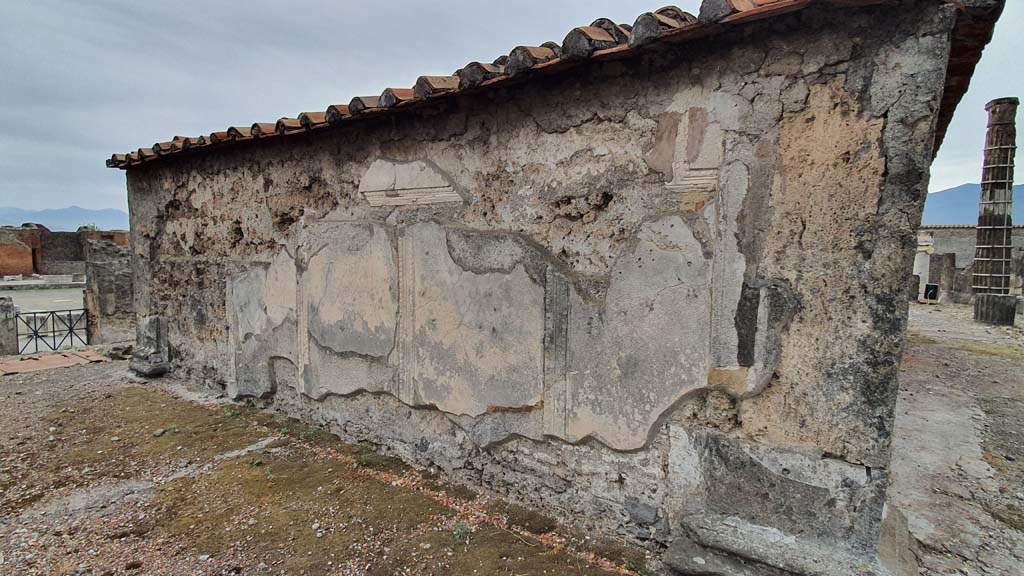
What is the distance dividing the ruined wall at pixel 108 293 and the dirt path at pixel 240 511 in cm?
610

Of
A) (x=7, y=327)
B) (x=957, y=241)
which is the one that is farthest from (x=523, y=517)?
(x=957, y=241)

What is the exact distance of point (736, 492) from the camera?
6.87ft

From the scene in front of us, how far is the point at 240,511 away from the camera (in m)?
2.74

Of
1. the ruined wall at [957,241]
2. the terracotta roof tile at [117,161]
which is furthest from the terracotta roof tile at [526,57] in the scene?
the ruined wall at [957,241]

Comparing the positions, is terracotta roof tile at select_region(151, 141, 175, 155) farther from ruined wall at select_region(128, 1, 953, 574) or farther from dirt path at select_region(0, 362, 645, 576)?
dirt path at select_region(0, 362, 645, 576)

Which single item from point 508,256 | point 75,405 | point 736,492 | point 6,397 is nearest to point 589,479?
point 736,492

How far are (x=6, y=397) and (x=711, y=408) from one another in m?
6.24

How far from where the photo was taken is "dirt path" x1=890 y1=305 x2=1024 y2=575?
2354 mm

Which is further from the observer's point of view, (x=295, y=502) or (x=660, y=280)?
(x=295, y=502)

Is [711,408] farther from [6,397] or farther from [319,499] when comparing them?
[6,397]

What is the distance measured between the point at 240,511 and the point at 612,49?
119 inches

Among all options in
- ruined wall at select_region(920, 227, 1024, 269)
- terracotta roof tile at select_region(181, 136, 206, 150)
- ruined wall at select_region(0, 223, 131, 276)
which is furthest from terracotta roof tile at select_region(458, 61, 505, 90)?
ruined wall at select_region(0, 223, 131, 276)

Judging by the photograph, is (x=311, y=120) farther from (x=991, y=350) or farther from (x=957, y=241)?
(x=957, y=241)

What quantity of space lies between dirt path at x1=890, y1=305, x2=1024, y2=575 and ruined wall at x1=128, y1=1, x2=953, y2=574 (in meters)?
1.03
